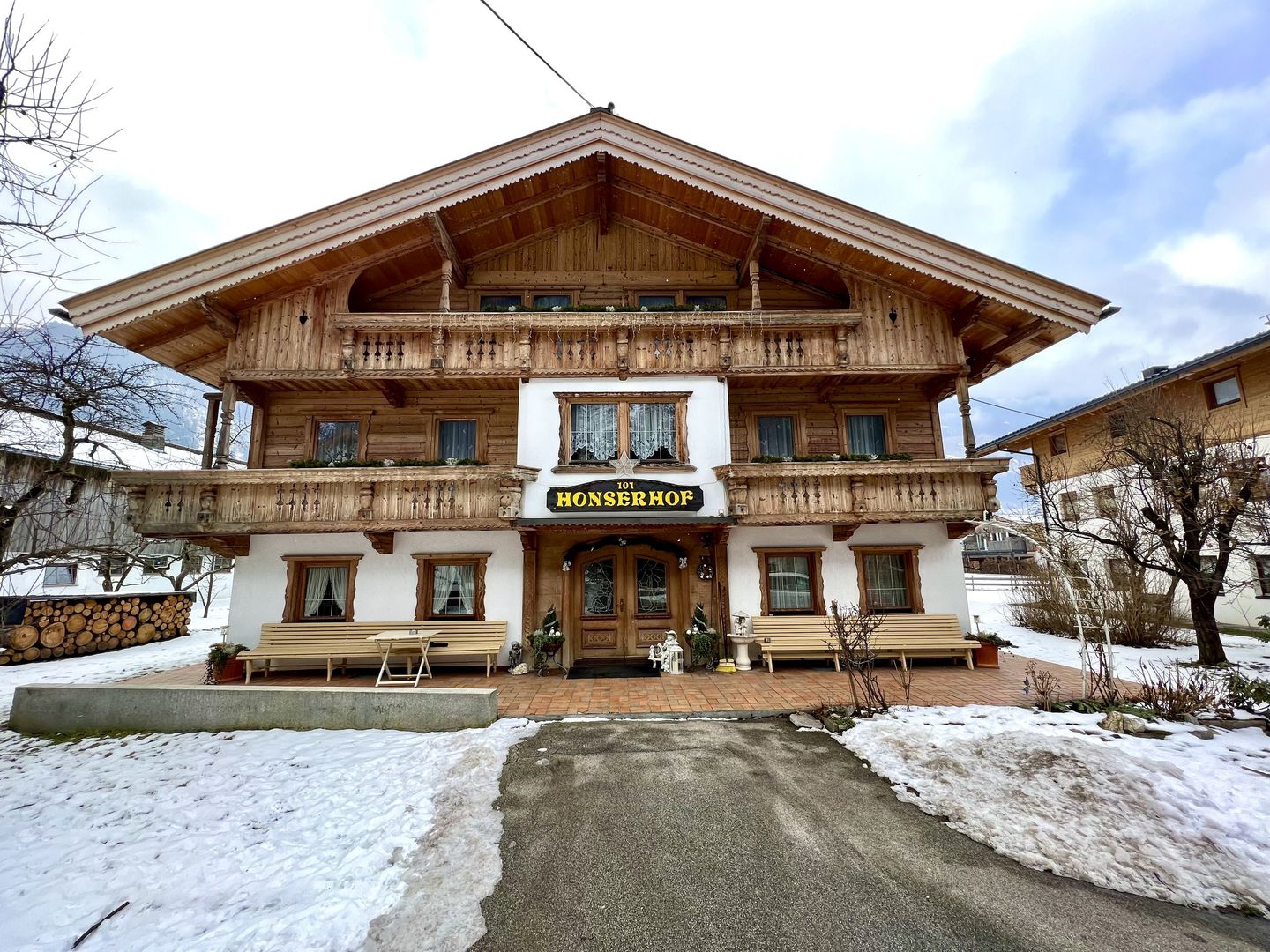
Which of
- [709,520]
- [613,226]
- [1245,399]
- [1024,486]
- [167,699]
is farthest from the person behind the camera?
[1024,486]

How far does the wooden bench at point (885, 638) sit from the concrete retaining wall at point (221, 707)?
6.42m

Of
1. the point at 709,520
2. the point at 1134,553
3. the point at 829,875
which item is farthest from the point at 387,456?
the point at 1134,553

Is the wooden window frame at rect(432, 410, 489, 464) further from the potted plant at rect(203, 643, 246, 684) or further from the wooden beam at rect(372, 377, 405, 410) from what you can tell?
the potted plant at rect(203, 643, 246, 684)

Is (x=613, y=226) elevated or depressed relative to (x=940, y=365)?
elevated

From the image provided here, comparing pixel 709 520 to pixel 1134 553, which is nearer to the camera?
pixel 709 520

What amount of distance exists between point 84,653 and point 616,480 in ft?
55.8

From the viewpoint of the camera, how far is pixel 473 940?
3441mm

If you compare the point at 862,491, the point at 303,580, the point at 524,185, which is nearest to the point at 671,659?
the point at 862,491

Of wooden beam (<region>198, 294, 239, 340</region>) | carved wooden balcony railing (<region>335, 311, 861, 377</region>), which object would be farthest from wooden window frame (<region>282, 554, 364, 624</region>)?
wooden beam (<region>198, 294, 239, 340</region>)

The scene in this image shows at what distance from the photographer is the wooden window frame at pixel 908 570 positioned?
12.6 m

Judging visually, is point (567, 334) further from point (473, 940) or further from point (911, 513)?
point (473, 940)

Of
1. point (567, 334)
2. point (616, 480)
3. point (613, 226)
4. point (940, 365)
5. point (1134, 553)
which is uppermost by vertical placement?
point (613, 226)

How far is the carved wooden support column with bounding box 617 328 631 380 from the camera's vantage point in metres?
12.2

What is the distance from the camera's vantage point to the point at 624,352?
1233 cm
